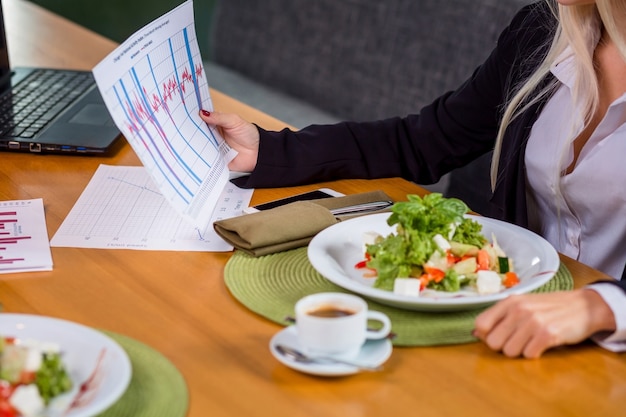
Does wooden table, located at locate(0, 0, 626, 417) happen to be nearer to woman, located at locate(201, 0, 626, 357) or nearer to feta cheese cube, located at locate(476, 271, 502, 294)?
feta cheese cube, located at locate(476, 271, 502, 294)

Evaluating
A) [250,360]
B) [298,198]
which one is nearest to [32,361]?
[250,360]

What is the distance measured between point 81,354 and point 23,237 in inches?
16.3

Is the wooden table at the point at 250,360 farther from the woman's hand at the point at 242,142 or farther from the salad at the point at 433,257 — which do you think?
the woman's hand at the point at 242,142

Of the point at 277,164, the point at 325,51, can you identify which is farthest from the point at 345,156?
the point at 325,51

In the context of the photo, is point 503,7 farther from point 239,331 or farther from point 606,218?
point 239,331

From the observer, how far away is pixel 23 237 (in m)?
1.26

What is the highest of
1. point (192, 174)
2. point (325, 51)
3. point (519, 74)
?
point (519, 74)

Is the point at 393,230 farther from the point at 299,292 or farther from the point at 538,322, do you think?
the point at 538,322

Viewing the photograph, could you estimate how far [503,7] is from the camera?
2176 mm

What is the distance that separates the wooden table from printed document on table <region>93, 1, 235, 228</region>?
0.11m

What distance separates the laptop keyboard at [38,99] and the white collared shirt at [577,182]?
89 centimetres

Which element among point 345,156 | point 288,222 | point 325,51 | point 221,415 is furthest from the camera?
point 325,51

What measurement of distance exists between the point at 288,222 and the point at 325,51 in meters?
1.57

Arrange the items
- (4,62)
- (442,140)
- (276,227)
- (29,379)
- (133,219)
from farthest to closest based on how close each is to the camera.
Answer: (4,62) < (442,140) < (133,219) < (276,227) < (29,379)
